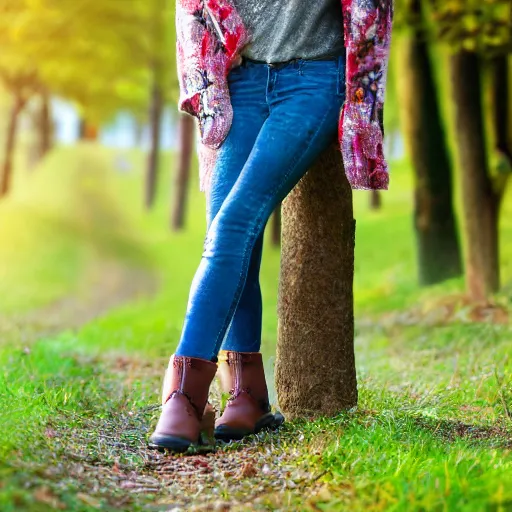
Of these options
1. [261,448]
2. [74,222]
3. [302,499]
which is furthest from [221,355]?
[74,222]

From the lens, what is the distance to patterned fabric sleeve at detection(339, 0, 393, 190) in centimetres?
313

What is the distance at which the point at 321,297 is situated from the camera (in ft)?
11.5

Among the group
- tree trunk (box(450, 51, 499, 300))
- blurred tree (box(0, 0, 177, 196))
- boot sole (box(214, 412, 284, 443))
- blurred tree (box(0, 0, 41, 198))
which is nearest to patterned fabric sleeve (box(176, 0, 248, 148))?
boot sole (box(214, 412, 284, 443))

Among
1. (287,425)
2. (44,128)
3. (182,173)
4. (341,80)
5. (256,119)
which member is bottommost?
(287,425)

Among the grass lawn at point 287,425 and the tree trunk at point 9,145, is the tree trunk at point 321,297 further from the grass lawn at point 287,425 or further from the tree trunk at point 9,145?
the tree trunk at point 9,145

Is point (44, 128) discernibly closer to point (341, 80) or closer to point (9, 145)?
point (9, 145)

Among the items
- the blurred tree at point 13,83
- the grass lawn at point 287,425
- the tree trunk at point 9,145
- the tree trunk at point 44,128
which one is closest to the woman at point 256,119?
the grass lawn at point 287,425

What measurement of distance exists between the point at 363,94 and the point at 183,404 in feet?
4.37

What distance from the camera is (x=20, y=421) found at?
2.93m

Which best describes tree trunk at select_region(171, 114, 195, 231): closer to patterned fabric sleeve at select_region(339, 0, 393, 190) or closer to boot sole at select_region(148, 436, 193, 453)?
patterned fabric sleeve at select_region(339, 0, 393, 190)

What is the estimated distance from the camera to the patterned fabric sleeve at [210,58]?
3203 mm

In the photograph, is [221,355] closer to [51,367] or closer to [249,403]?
[249,403]

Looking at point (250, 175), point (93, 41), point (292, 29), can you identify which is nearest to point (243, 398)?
point (250, 175)

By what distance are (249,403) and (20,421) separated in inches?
33.8
